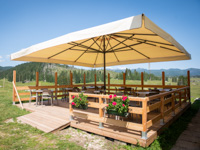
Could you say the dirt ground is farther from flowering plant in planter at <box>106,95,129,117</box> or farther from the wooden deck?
flowering plant in planter at <box>106,95,129,117</box>

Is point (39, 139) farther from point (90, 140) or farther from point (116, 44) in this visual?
point (116, 44)

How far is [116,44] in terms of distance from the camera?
219 inches

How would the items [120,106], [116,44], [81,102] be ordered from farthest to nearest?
[116,44] < [81,102] < [120,106]

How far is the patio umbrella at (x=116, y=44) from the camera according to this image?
8.72ft

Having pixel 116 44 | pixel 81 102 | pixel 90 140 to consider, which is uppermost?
pixel 116 44

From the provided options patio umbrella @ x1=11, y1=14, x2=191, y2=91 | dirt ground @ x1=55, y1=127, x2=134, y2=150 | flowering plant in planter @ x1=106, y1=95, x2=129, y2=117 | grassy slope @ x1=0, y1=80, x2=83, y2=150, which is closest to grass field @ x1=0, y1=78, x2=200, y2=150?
grassy slope @ x1=0, y1=80, x2=83, y2=150

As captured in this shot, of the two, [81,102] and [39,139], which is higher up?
[81,102]

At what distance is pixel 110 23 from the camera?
2.81 metres

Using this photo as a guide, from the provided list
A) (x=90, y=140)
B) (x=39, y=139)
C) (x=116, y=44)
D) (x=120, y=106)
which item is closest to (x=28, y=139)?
(x=39, y=139)

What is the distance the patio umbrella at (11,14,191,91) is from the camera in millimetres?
2658

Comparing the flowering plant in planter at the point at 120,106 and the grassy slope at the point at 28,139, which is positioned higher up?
the flowering plant in planter at the point at 120,106

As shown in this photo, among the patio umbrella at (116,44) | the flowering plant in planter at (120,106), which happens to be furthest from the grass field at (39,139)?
the patio umbrella at (116,44)

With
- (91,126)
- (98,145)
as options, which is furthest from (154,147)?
(91,126)

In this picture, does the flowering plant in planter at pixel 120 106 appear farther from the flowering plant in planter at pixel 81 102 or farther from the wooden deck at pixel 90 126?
the flowering plant in planter at pixel 81 102
